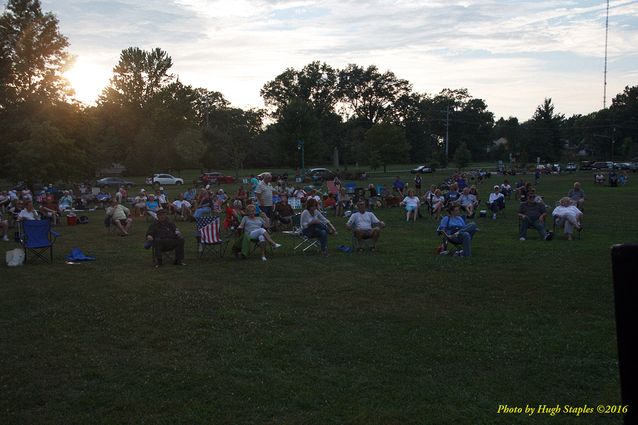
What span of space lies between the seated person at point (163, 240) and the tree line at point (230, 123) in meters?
21.2

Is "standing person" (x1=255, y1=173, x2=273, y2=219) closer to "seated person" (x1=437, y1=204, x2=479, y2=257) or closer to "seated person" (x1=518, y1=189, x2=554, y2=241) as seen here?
"seated person" (x1=437, y1=204, x2=479, y2=257)

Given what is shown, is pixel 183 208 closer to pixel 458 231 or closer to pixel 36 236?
pixel 36 236

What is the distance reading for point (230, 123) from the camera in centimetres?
6444

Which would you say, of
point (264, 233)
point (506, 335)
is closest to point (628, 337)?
point (506, 335)

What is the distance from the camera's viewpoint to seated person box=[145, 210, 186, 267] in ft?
35.5

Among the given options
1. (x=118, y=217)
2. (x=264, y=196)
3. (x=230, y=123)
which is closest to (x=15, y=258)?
(x=118, y=217)

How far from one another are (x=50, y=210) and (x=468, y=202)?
46.6 feet

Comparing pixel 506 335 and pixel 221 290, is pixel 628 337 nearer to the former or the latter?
pixel 506 335

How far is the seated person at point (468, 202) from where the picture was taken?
1823 cm

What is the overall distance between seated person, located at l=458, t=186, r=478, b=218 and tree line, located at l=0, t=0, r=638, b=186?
22.0 m

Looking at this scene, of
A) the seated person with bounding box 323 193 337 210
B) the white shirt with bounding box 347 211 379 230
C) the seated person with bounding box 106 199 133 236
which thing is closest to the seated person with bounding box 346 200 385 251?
the white shirt with bounding box 347 211 379 230

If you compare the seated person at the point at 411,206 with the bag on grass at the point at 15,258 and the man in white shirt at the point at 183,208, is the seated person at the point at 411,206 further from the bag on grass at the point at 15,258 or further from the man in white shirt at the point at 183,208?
the bag on grass at the point at 15,258

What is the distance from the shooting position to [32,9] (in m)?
33.7

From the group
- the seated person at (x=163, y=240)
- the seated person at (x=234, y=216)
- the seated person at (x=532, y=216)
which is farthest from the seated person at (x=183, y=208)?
the seated person at (x=532, y=216)
